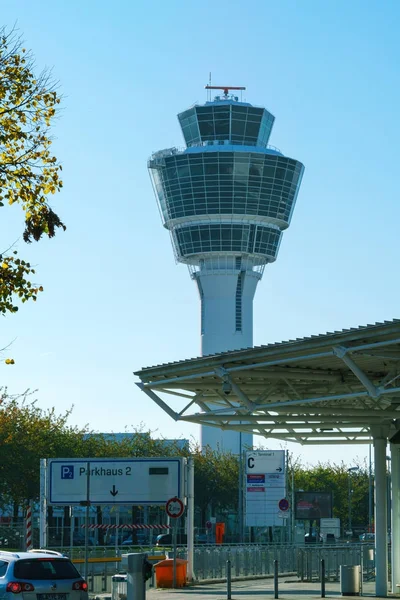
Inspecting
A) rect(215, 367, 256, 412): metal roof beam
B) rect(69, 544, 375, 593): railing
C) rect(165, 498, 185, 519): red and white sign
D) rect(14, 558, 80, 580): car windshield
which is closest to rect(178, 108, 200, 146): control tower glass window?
rect(69, 544, 375, 593): railing

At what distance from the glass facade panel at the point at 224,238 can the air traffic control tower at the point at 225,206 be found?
116 millimetres

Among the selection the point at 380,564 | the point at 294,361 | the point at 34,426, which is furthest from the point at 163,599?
the point at 34,426

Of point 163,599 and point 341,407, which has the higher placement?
point 341,407

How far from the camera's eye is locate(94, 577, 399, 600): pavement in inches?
1096

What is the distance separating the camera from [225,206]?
429 ft

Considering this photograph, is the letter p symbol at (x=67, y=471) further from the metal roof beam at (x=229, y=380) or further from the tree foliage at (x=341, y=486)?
the tree foliage at (x=341, y=486)

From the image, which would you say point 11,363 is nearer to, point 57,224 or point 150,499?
point 57,224

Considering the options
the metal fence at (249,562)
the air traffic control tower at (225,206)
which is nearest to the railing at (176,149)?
the air traffic control tower at (225,206)

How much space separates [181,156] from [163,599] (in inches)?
4175

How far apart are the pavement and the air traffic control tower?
9587cm

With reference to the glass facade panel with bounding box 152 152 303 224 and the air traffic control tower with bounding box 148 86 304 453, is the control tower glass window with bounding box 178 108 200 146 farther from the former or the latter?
the glass facade panel with bounding box 152 152 303 224

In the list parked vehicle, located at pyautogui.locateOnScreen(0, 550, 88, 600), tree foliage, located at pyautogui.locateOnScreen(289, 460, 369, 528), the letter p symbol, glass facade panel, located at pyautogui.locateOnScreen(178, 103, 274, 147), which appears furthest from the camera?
glass facade panel, located at pyautogui.locateOnScreen(178, 103, 274, 147)

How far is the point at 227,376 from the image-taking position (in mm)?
26062

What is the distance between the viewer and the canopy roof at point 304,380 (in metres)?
23.3
